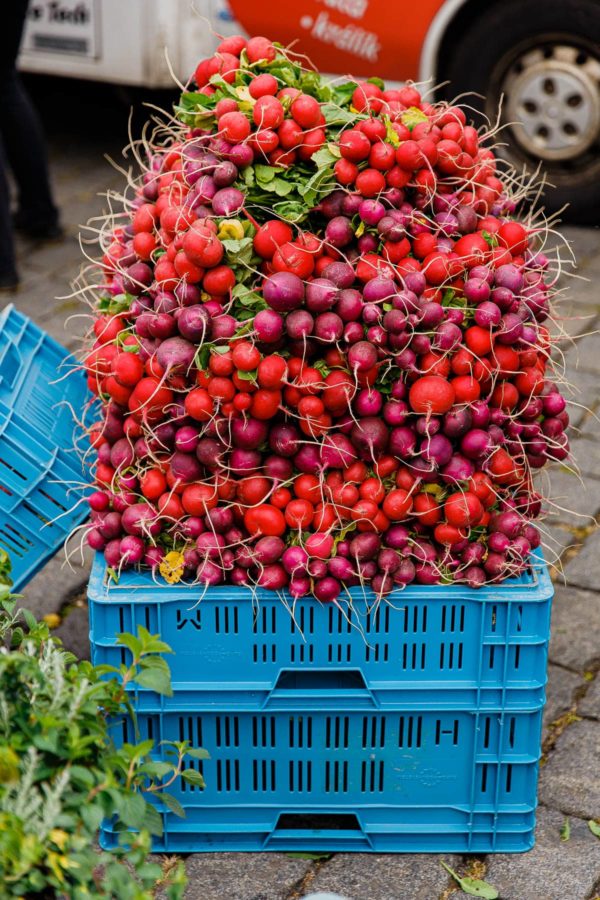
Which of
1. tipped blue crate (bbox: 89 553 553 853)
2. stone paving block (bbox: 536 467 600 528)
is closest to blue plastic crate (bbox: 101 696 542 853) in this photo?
tipped blue crate (bbox: 89 553 553 853)

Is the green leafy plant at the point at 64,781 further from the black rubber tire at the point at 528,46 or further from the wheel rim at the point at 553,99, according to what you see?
the wheel rim at the point at 553,99

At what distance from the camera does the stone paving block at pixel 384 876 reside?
2.30m

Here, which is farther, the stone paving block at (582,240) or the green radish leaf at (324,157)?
the stone paving block at (582,240)

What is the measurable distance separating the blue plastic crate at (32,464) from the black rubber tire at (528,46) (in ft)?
9.32

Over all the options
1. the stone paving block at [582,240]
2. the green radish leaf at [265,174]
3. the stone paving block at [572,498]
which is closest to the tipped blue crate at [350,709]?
the green radish leaf at [265,174]

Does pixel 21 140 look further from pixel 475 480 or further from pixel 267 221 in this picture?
pixel 475 480

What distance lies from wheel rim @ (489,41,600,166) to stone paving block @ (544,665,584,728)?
275cm

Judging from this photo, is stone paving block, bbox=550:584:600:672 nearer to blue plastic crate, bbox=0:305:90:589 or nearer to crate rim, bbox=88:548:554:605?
crate rim, bbox=88:548:554:605

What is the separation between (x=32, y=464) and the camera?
2.49 metres

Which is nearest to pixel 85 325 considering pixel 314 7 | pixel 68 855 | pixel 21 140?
pixel 21 140

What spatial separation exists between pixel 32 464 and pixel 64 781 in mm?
1021

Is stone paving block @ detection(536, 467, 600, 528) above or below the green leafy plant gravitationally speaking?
below

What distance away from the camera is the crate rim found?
7.20 feet

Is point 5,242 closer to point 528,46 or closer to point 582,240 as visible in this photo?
point 528,46
